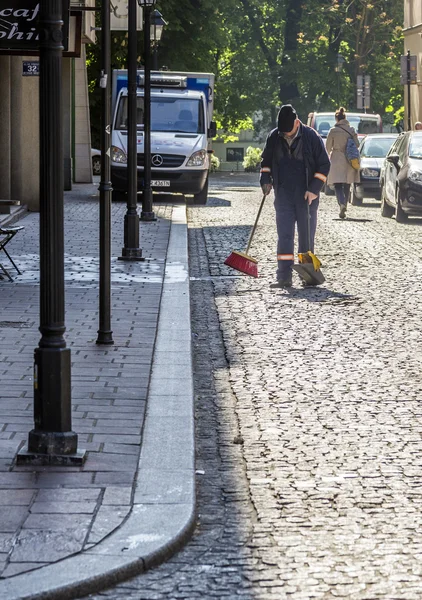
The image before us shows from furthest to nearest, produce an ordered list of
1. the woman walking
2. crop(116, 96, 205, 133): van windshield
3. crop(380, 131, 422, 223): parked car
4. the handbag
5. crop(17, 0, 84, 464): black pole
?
crop(116, 96, 205, 133): van windshield < the handbag < the woman walking < crop(380, 131, 422, 223): parked car < crop(17, 0, 84, 464): black pole

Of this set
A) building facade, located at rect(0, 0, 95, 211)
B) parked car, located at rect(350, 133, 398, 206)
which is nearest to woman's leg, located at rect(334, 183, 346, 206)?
parked car, located at rect(350, 133, 398, 206)

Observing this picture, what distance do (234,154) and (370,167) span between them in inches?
2594

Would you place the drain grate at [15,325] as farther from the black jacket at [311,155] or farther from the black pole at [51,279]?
the black pole at [51,279]

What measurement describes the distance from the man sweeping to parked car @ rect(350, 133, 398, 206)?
17069mm

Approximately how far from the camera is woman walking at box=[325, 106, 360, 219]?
25.4 metres

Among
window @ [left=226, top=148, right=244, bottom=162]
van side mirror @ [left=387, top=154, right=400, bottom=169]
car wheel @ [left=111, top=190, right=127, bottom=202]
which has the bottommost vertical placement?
car wheel @ [left=111, top=190, right=127, bottom=202]

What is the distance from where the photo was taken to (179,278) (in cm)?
1384

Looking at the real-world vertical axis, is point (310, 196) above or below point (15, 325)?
above

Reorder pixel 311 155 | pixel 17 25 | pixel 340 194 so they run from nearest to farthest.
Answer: pixel 311 155 → pixel 17 25 → pixel 340 194

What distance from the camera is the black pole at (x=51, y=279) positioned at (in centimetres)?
582

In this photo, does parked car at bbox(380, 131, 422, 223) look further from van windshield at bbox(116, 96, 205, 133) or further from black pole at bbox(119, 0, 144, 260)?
black pole at bbox(119, 0, 144, 260)

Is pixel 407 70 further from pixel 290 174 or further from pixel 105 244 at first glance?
pixel 105 244

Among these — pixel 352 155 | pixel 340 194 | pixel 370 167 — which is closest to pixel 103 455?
pixel 340 194

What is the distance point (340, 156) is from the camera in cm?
2595
